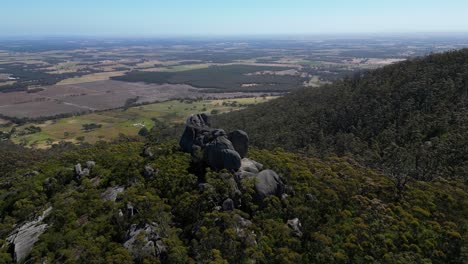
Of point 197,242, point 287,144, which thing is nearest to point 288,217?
point 197,242

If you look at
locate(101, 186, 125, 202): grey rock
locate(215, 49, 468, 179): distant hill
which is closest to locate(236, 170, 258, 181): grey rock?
locate(101, 186, 125, 202): grey rock

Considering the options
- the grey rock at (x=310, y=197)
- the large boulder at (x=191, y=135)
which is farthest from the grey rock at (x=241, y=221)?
the large boulder at (x=191, y=135)

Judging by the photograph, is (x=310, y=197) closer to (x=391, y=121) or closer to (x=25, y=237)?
(x=25, y=237)

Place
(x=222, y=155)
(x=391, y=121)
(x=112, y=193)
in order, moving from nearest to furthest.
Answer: (x=222, y=155)
(x=112, y=193)
(x=391, y=121)

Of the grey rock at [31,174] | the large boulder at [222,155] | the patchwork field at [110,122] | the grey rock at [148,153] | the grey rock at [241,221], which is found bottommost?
the patchwork field at [110,122]

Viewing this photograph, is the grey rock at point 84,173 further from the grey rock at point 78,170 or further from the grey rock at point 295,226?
the grey rock at point 295,226

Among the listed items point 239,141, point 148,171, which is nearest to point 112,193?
point 148,171

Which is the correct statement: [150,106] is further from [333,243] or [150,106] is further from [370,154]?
[333,243]
